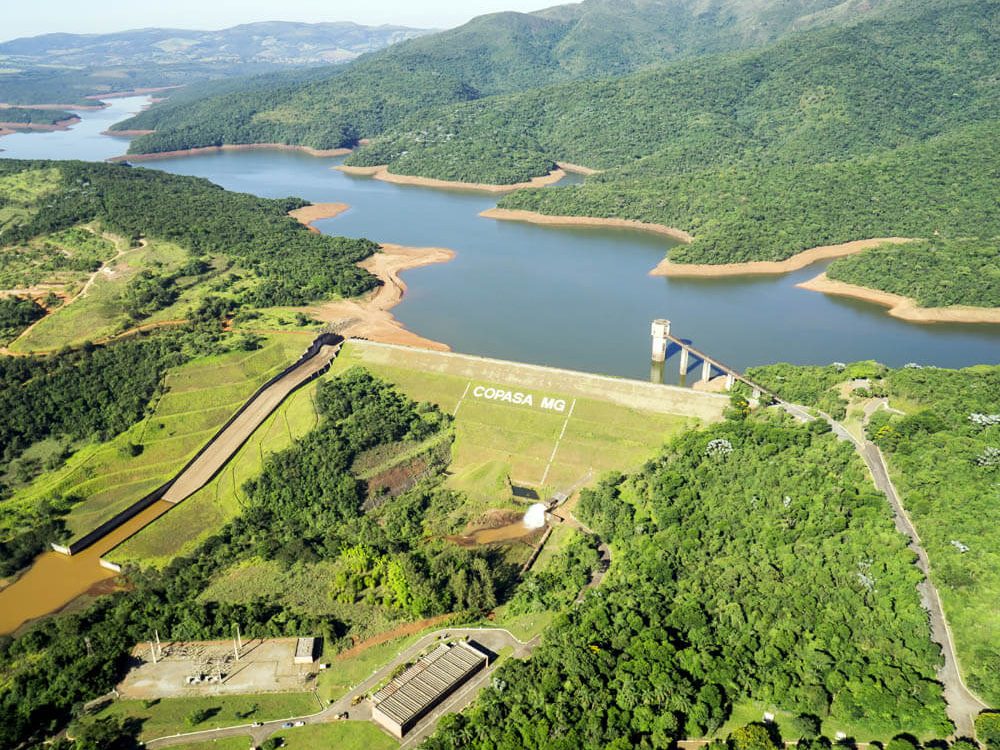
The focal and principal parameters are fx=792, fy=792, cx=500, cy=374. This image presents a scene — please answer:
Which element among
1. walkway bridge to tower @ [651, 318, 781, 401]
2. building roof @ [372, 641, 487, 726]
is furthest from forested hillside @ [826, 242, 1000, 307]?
building roof @ [372, 641, 487, 726]

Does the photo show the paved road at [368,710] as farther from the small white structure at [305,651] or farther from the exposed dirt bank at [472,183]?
the exposed dirt bank at [472,183]

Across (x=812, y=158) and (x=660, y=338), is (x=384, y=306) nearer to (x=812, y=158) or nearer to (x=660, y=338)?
(x=660, y=338)

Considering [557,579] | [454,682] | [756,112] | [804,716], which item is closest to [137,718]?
[454,682]

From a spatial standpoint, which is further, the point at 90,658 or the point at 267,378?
the point at 267,378

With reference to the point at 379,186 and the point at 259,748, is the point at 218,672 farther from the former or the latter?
the point at 379,186

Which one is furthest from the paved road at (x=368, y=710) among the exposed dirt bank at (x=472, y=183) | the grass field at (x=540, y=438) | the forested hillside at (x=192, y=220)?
the exposed dirt bank at (x=472, y=183)

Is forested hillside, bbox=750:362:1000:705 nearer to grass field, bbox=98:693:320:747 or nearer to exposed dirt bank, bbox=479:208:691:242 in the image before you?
grass field, bbox=98:693:320:747
